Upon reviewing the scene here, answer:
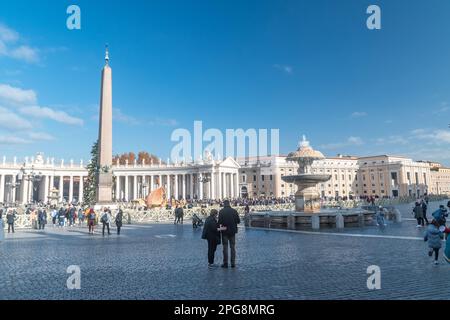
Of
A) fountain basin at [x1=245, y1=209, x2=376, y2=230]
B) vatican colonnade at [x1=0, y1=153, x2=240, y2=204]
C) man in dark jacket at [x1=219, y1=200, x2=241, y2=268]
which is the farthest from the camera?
vatican colonnade at [x1=0, y1=153, x2=240, y2=204]

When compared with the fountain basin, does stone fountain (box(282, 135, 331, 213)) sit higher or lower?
higher

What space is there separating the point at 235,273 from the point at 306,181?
15.7 meters

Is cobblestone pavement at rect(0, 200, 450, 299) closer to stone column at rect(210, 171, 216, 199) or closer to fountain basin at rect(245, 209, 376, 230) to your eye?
fountain basin at rect(245, 209, 376, 230)

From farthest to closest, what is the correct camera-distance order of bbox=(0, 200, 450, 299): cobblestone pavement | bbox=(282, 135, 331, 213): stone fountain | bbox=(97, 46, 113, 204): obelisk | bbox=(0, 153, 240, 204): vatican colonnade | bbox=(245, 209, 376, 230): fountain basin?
1. bbox=(0, 153, 240, 204): vatican colonnade
2. bbox=(97, 46, 113, 204): obelisk
3. bbox=(282, 135, 331, 213): stone fountain
4. bbox=(245, 209, 376, 230): fountain basin
5. bbox=(0, 200, 450, 299): cobblestone pavement

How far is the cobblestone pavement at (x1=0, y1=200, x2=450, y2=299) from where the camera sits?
19.9 feet

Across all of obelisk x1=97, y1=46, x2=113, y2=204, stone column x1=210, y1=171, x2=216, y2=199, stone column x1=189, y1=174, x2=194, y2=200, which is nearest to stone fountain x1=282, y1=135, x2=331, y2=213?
obelisk x1=97, y1=46, x2=113, y2=204

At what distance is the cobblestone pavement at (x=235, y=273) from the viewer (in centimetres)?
607

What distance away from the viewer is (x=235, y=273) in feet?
25.8

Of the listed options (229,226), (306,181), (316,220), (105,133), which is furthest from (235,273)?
(105,133)

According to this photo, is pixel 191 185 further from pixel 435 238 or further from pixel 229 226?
pixel 435 238

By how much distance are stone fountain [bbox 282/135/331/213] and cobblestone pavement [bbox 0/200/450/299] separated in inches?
390
